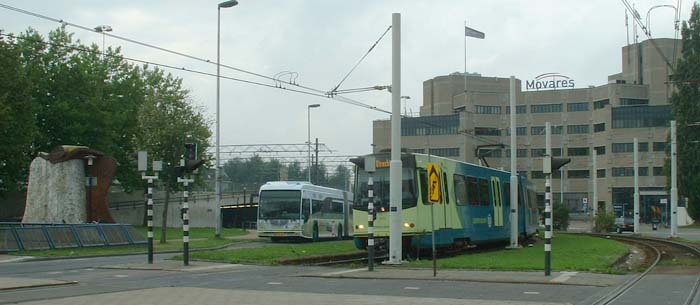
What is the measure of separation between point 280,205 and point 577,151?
71706mm

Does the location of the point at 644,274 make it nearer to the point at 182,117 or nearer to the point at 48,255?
the point at 48,255

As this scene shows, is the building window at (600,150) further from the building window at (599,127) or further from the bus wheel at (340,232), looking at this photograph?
the bus wheel at (340,232)

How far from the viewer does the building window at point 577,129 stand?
103994 millimetres

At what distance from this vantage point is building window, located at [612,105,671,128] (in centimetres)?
9462

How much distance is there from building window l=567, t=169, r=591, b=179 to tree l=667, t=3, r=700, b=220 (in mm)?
30280

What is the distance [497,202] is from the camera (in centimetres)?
3200

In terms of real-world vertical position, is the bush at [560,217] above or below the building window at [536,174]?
below

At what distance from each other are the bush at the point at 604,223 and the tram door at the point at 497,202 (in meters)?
29.9

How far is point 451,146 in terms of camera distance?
4126 inches

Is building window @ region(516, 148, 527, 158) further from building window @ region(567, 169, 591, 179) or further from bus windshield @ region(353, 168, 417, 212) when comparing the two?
bus windshield @ region(353, 168, 417, 212)

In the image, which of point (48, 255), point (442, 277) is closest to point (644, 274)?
Answer: point (442, 277)

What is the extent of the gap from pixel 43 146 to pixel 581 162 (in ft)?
234

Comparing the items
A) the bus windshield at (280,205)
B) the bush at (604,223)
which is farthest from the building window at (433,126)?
the bus windshield at (280,205)

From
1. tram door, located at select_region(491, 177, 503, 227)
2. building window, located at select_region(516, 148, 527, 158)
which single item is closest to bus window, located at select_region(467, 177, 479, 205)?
tram door, located at select_region(491, 177, 503, 227)
